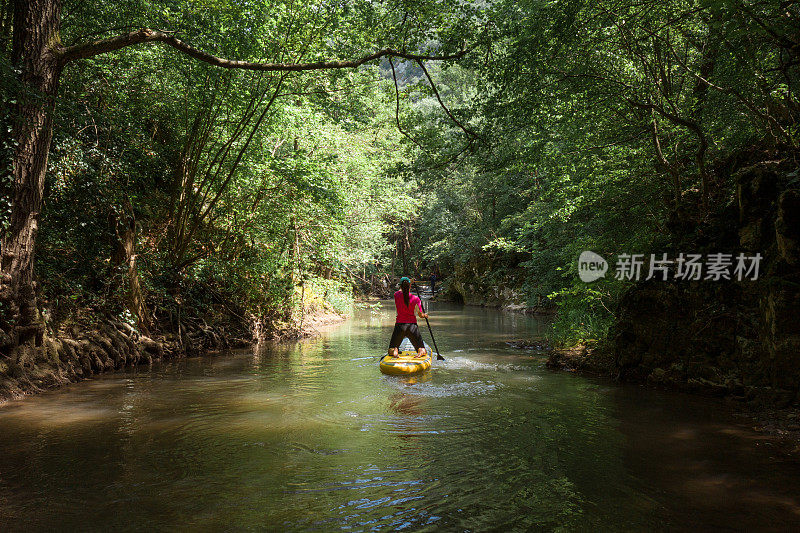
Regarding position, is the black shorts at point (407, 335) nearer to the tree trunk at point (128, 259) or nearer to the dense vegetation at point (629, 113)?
the dense vegetation at point (629, 113)

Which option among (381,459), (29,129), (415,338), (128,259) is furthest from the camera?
(415,338)

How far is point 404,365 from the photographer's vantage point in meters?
8.70

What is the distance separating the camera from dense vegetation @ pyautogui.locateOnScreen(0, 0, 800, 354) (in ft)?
24.2

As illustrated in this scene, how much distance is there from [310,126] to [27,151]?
22.9ft

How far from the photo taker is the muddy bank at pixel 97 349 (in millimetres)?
6575

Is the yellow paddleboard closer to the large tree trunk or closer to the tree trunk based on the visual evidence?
the tree trunk

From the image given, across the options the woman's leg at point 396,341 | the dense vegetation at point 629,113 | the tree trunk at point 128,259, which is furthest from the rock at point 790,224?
the tree trunk at point 128,259

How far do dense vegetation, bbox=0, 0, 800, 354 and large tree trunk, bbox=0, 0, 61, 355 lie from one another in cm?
7

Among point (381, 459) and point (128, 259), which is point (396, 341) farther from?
point (128, 259)

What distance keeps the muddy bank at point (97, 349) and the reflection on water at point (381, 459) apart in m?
0.37

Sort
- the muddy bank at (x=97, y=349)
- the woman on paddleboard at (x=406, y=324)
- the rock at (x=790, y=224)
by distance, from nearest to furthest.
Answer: the rock at (x=790, y=224) < the muddy bank at (x=97, y=349) < the woman on paddleboard at (x=406, y=324)

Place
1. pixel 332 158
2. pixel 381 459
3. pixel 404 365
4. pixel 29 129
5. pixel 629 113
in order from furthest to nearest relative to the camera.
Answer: pixel 332 158, pixel 629 113, pixel 404 365, pixel 29 129, pixel 381 459

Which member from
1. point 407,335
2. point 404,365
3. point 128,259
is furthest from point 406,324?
point 128,259

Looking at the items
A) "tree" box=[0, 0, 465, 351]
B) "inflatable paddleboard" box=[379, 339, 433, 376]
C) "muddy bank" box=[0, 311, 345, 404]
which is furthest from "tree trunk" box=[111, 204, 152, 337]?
"inflatable paddleboard" box=[379, 339, 433, 376]
